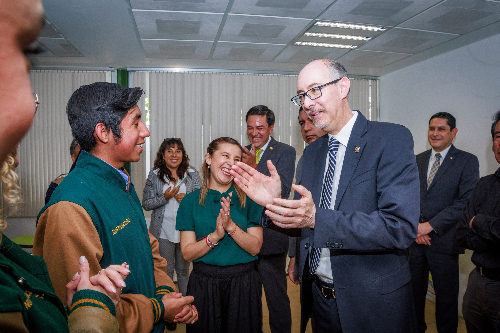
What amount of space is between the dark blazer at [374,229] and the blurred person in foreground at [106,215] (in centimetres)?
76

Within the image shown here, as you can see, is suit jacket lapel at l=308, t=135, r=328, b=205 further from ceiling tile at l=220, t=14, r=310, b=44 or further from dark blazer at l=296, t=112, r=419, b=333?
ceiling tile at l=220, t=14, r=310, b=44

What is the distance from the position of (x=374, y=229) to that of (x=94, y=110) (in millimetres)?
1300

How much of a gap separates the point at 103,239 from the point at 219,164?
1.13 meters

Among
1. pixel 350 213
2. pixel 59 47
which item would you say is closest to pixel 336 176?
pixel 350 213

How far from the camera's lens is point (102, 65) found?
5.11m

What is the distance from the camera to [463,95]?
419 cm

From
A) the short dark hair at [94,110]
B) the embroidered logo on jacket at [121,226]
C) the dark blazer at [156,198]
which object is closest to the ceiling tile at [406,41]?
the dark blazer at [156,198]

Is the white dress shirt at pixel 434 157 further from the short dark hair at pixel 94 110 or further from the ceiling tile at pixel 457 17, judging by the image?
the short dark hair at pixel 94 110

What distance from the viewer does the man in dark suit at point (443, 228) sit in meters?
3.12

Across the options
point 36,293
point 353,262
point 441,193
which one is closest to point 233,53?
point 441,193

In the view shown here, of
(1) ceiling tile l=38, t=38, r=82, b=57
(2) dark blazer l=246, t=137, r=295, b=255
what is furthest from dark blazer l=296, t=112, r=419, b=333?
(1) ceiling tile l=38, t=38, r=82, b=57

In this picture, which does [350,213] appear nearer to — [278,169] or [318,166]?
[318,166]

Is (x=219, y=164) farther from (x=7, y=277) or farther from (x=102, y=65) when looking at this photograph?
(x=102, y=65)

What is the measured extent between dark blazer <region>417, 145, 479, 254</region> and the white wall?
0.90m
